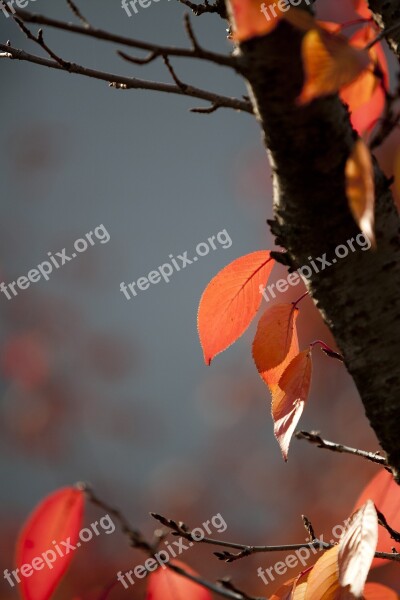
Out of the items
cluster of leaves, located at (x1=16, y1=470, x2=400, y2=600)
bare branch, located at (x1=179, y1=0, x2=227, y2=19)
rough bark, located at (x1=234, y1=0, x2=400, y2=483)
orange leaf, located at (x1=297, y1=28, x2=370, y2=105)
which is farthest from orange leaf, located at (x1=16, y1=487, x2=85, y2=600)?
bare branch, located at (x1=179, y1=0, x2=227, y2=19)

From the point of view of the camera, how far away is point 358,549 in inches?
20.7

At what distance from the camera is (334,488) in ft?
10.3

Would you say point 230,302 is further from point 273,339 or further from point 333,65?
point 333,65

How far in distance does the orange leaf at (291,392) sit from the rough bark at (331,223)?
5cm

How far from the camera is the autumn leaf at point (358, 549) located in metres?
0.50

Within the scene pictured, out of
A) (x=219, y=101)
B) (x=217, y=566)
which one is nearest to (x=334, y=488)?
(x=217, y=566)

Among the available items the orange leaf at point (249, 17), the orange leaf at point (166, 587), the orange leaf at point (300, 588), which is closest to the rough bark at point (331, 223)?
the orange leaf at point (249, 17)

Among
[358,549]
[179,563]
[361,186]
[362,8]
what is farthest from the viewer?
[362,8]

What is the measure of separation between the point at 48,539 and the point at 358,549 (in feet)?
1.01

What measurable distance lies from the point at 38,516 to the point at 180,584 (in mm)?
197

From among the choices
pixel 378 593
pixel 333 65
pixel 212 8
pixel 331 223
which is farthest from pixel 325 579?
pixel 212 8

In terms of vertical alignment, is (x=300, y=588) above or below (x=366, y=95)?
below

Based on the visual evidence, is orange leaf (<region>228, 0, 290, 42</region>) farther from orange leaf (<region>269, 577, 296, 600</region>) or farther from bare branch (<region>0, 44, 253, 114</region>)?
orange leaf (<region>269, 577, 296, 600</region>)

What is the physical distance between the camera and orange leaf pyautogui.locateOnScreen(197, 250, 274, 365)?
0.71 metres
